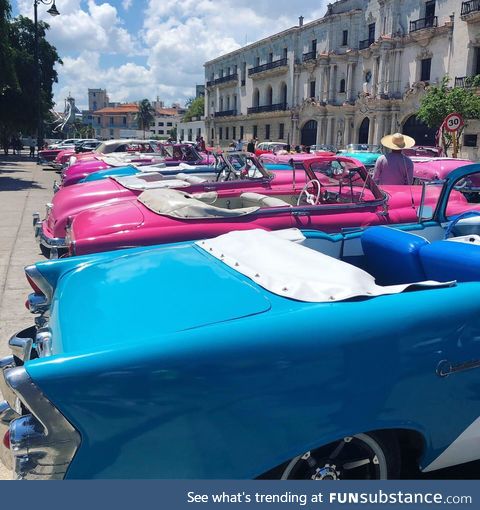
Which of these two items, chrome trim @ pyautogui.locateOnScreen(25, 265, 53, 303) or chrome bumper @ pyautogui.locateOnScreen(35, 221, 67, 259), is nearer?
chrome trim @ pyautogui.locateOnScreen(25, 265, 53, 303)

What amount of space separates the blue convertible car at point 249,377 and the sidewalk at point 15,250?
127cm

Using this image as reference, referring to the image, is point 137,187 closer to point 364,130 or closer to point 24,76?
point 24,76

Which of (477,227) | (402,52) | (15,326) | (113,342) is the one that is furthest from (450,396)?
(402,52)

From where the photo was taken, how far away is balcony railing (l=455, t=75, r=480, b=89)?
93.3ft

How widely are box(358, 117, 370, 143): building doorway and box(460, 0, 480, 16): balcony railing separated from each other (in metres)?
10.2

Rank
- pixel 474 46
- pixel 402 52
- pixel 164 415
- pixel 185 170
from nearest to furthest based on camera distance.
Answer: pixel 164 415 → pixel 185 170 → pixel 474 46 → pixel 402 52

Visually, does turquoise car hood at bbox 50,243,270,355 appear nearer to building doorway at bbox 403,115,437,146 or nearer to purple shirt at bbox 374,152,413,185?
purple shirt at bbox 374,152,413,185

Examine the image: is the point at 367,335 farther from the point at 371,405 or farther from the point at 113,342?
the point at 113,342

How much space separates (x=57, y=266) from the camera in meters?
3.13

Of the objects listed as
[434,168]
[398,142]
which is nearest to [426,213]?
[398,142]

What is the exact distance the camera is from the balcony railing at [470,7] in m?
28.6

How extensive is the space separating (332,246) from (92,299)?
2026 mm

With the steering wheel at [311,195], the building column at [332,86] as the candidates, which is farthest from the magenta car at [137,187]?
the building column at [332,86]

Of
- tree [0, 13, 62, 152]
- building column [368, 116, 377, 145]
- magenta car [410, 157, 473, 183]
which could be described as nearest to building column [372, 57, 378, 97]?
building column [368, 116, 377, 145]
